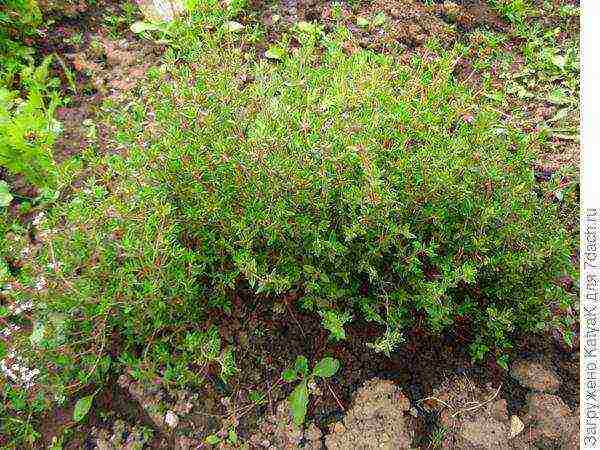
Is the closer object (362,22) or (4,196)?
(4,196)

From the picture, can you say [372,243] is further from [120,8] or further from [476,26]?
[120,8]

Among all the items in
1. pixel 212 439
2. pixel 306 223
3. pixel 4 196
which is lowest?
pixel 212 439

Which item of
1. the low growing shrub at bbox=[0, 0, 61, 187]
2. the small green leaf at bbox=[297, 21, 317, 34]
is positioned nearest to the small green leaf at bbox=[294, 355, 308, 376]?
the low growing shrub at bbox=[0, 0, 61, 187]

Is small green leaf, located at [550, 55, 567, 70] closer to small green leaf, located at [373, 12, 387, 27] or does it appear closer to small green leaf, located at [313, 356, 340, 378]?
small green leaf, located at [373, 12, 387, 27]

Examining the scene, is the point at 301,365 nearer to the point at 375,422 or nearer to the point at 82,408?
the point at 375,422

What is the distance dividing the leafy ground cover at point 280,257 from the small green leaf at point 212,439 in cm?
2

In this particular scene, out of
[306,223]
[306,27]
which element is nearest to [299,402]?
[306,223]

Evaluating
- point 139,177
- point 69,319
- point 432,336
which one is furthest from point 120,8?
point 432,336

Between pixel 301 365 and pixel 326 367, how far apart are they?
106 mm

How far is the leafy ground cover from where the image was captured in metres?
2.16

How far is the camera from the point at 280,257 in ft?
7.48

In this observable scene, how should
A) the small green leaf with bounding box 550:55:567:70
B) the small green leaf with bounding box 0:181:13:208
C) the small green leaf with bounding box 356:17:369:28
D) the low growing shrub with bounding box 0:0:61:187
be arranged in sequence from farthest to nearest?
the small green leaf with bounding box 356:17:369:28
the small green leaf with bounding box 550:55:567:70
the small green leaf with bounding box 0:181:13:208
the low growing shrub with bounding box 0:0:61:187

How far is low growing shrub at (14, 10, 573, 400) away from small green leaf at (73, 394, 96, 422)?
0.08m

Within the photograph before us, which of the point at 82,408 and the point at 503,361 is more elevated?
the point at 503,361
